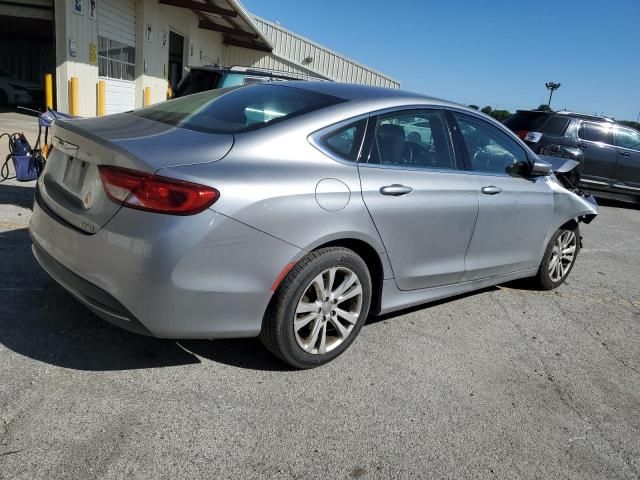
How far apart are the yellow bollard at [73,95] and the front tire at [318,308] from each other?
439 inches

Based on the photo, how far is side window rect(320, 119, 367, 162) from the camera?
10.1 feet

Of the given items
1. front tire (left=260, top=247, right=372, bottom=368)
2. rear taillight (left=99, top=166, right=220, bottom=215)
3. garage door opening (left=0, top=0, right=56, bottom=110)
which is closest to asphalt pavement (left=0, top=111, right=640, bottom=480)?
front tire (left=260, top=247, right=372, bottom=368)

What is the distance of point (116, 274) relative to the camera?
256 centimetres

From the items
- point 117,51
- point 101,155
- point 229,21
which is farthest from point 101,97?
point 101,155

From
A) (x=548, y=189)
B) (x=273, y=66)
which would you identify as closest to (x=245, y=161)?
(x=548, y=189)

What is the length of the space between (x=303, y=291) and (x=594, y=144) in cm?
990

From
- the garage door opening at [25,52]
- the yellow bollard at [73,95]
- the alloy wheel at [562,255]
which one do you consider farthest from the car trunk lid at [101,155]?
the garage door opening at [25,52]

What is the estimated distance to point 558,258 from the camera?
5.08 meters

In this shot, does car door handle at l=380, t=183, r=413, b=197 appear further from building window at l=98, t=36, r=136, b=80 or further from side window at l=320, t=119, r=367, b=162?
building window at l=98, t=36, r=136, b=80

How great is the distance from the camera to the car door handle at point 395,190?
3.23m

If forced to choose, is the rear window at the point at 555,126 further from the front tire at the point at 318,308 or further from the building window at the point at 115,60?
the building window at the point at 115,60

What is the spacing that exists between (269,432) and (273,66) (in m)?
24.7

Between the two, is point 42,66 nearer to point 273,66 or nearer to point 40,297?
point 273,66

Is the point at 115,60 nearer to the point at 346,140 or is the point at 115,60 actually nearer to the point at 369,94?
the point at 369,94
